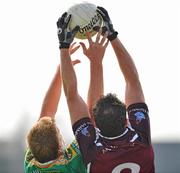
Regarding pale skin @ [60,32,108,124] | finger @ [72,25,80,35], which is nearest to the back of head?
pale skin @ [60,32,108,124]

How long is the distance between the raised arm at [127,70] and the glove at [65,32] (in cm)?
37

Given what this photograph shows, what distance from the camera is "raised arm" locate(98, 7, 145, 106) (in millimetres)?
11789

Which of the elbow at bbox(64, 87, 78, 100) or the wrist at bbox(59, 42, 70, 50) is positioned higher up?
the wrist at bbox(59, 42, 70, 50)

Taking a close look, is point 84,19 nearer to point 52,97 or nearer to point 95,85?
point 95,85

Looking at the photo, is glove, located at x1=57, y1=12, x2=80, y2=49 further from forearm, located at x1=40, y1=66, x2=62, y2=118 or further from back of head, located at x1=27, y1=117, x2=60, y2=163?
back of head, located at x1=27, y1=117, x2=60, y2=163

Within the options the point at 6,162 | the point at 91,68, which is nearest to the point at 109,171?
the point at 91,68

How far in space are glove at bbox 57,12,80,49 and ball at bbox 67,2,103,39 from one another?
0.11m

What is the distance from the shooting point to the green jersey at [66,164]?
467 inches

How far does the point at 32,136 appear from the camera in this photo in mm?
11961

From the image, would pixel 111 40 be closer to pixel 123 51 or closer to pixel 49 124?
pixel 123 51

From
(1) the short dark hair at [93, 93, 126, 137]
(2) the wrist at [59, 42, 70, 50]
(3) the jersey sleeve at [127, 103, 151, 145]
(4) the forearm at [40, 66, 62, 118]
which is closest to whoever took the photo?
(1) the short dark hair at [93, 93, 126, 137]

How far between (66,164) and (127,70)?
1098 mm

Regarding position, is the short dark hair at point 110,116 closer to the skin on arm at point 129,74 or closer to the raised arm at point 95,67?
the skin on arm at point 129,74

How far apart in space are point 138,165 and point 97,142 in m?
0.45
